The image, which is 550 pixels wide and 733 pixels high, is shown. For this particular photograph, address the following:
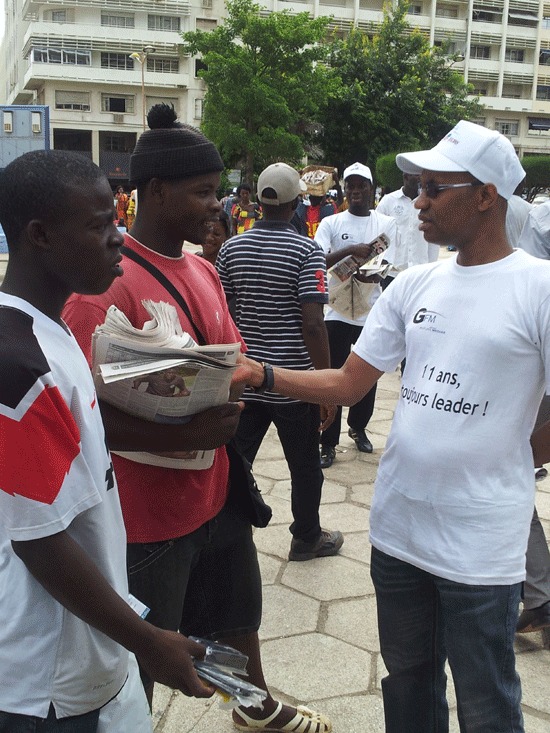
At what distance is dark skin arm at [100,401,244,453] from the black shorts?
0.32 m

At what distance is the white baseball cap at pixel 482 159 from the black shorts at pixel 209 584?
43.5 inches

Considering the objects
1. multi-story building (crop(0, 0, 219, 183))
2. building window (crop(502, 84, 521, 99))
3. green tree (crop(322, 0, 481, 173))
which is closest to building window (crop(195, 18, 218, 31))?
multi-story building (crop(0, 0, 219, 183))

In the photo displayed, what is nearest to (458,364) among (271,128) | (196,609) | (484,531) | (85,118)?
(484,531)

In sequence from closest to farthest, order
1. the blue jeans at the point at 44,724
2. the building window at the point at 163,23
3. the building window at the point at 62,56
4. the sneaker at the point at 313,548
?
the blue jeans at the point at 44,724 → the sneaker at the point at 313,548 → the building window at the point at 62,56 → the building window at the point at 163,23

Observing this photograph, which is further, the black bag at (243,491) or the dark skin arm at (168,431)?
the black bag at (243,491)

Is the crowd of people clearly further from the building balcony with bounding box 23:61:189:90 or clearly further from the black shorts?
the building balcony with bounding box 23:61:189:90

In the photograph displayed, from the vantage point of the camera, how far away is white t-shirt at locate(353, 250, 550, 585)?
1.84 m

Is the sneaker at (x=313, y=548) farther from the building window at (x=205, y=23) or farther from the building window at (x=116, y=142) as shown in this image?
the building window at (x=205, y=23)

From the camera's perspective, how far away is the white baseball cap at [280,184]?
3650 mm

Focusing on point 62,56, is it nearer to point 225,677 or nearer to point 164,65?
point 164,65

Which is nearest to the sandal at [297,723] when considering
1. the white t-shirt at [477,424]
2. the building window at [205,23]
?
the white t-shirt at [477,424]

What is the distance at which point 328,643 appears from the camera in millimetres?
3135

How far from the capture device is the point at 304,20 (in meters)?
36.0

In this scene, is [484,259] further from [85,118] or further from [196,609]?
[85,118]
